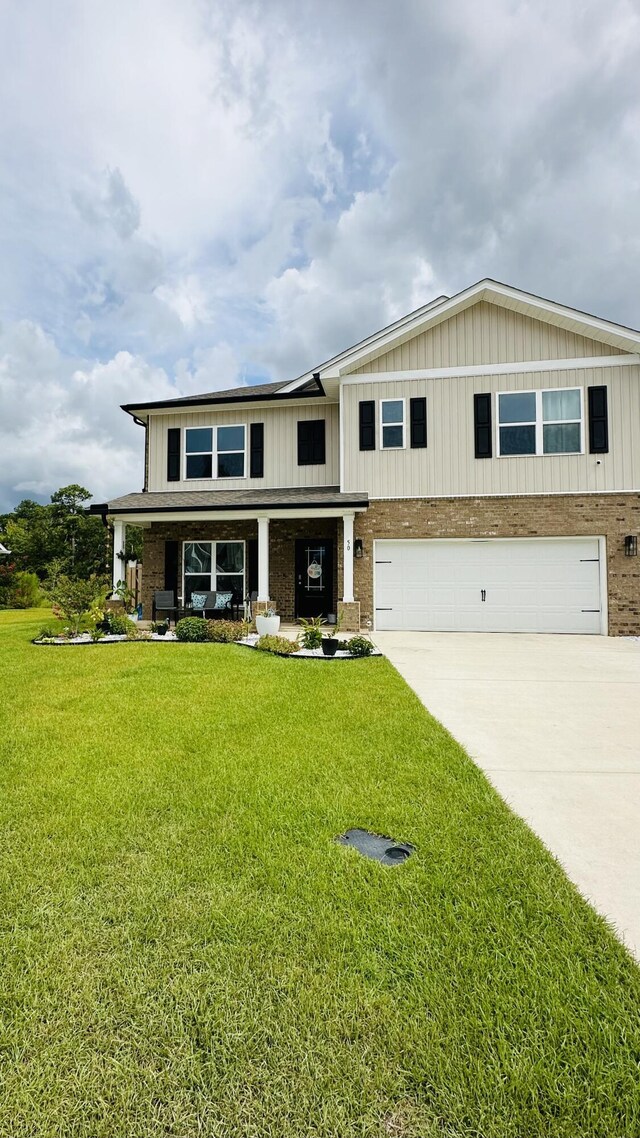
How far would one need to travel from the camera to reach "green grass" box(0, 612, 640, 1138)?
1.51m

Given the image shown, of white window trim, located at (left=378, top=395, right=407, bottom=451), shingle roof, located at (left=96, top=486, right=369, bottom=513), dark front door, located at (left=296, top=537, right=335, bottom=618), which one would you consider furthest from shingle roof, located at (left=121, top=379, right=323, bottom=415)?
dark front door, located at (left=296, top=537, right=335, bottom=618)

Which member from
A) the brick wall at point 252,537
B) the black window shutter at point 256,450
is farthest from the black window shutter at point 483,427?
the black window shutter at point 256,450

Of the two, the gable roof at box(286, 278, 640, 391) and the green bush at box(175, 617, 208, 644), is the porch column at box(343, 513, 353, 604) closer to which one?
the green bush at box(175, 617, 208, 644)

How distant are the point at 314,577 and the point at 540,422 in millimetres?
7361

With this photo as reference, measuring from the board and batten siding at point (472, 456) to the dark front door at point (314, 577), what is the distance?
2159 millimetres

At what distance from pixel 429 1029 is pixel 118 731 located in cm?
401

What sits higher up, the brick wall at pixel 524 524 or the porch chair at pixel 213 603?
the brick wall at pixel 524 524

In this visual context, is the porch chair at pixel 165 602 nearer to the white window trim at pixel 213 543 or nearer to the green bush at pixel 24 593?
the white window trim at pixel 213 543

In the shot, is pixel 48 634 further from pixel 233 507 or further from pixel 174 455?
pixel 174 455

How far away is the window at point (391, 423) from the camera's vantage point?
13.6 metres

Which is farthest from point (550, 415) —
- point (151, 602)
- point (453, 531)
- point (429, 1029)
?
point (429, 1029)

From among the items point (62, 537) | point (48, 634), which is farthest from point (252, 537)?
point (62, 537)

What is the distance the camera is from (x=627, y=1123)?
4.83 ft

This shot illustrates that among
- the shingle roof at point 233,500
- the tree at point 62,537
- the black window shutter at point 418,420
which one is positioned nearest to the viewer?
the shingle roof at point 233,500
